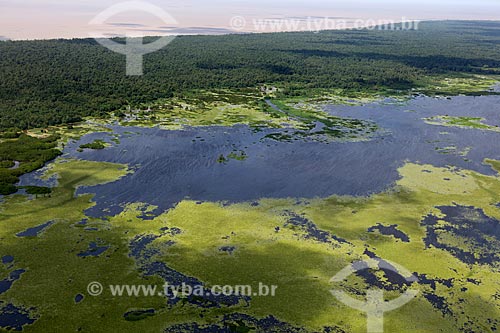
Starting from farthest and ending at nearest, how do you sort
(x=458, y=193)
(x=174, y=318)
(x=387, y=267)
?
(x=458, y=193) < (x=387, y=267) < (x=174, y=318)

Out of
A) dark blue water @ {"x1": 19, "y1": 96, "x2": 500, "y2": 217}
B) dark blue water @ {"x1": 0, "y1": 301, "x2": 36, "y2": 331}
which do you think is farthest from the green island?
dark blue water @ {"x1": 19, "y1": 96, "x2": 500, "y2": 217}

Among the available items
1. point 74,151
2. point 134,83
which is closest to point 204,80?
point 134,83

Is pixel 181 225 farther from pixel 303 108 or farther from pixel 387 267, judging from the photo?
pixel 303 108

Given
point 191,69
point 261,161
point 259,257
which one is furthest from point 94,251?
point 191,69

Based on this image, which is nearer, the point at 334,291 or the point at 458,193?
the point at 334,291

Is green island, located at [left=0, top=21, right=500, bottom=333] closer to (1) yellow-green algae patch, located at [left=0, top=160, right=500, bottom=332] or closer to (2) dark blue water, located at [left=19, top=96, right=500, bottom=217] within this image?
(1) yellow-green algae patch, located at [left=0, top=160, right=500, bottom=332]

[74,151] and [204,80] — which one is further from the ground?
[204,80]

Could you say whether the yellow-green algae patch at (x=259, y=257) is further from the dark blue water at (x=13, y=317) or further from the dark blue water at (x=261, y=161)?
the dark blue water at (x=261, y=161)
